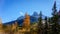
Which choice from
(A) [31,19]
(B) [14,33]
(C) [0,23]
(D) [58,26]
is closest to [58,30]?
(D) [58,26]

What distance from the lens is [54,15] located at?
7.34 metres

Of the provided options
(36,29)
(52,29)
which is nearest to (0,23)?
(36,29)

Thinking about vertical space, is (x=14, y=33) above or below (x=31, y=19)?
below

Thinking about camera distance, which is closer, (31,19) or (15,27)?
(15,27)

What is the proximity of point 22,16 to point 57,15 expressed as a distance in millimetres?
1306

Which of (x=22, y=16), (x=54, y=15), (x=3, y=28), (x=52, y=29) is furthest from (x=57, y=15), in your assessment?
(x=3, y=28)

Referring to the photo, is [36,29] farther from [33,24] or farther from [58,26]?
[58,26]

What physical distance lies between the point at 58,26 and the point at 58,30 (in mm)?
158

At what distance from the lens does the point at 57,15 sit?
7305mm

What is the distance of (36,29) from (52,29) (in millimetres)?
606

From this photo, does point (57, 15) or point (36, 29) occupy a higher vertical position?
point (57, 15)

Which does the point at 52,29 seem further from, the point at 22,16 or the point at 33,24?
the point at 22,16

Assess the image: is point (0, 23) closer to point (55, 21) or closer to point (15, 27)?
point (15, 27)

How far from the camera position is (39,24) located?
7.36 metres
